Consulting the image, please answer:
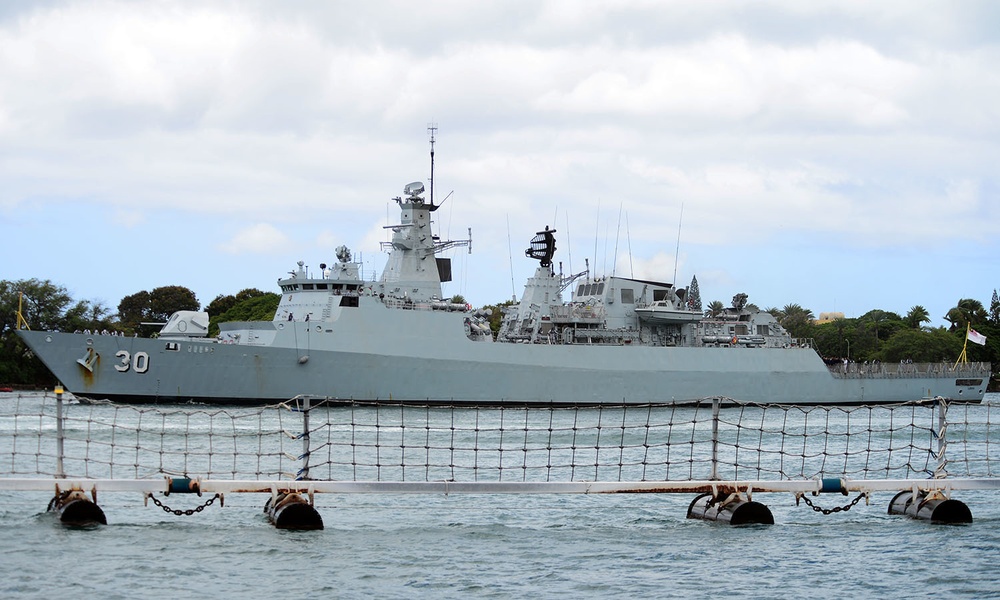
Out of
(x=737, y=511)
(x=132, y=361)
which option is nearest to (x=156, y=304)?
(x=132, y=361)

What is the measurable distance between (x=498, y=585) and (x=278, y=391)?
988 inches

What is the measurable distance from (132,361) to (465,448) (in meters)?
20.5

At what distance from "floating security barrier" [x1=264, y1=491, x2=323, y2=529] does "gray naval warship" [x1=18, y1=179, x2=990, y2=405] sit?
18.5 m

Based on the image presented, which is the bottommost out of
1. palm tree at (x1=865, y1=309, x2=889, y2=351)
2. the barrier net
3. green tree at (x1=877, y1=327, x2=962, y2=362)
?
the barrier net

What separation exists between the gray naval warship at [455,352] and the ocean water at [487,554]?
54.0ft

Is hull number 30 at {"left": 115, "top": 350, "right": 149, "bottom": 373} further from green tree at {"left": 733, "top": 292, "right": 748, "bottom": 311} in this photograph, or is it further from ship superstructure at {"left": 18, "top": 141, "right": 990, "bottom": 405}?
green tree at {"left": 733, "top": 292, "right": 748, "bottom": 311}

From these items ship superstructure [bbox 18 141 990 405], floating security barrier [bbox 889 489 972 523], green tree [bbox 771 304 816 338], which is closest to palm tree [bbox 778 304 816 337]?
green tree [bbox 771 304 816 338]

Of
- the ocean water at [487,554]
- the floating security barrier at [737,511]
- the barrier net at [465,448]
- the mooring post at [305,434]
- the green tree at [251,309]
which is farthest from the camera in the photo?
the green tree at [251,309]

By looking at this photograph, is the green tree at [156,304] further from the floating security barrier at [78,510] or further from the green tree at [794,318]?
the floating security barrier at [78,510]

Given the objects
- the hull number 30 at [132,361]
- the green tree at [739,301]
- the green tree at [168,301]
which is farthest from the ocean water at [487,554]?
the green tree at [168,301]

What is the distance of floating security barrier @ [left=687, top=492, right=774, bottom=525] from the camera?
37.9 feet

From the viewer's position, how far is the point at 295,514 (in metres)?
11.2

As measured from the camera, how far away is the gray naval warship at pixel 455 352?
32.8 m

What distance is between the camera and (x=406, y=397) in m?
35.3
